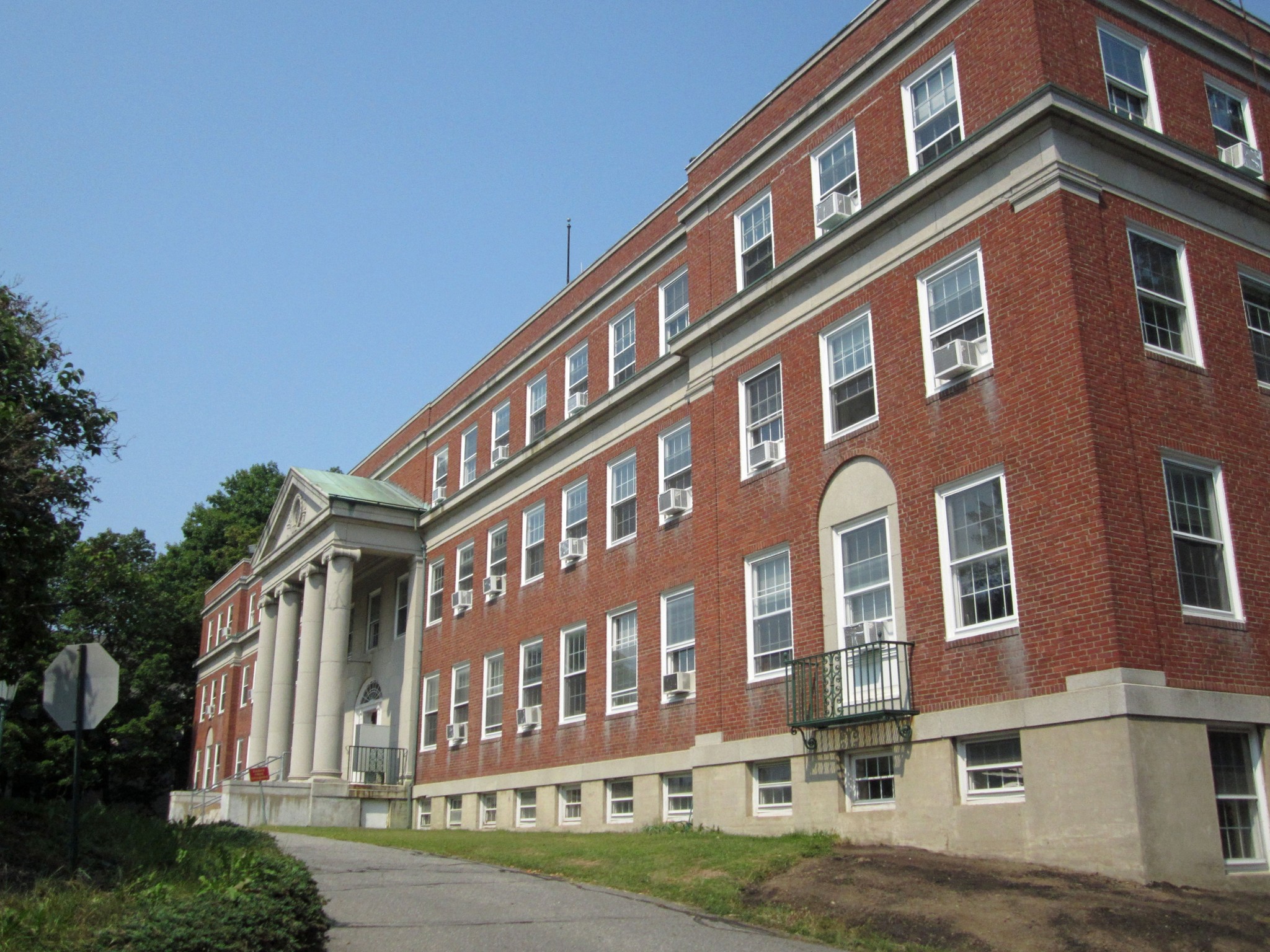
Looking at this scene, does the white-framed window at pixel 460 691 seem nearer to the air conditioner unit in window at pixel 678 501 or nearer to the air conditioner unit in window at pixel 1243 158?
the air conditioner unit in window at pixel 678 501

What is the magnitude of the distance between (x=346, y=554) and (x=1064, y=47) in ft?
83.5

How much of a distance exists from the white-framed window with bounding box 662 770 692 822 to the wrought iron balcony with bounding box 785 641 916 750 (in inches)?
181

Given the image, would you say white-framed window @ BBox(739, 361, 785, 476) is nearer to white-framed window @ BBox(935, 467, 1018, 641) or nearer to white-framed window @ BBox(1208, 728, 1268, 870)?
white-framed window @ BBox(935, 467, 1018, 641)

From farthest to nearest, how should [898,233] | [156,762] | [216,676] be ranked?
1. [156,762]
2. [216,676]
3. [898,233]

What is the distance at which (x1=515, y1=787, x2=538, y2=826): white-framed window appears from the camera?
28.3 metres

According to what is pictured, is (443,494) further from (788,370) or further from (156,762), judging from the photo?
(156,762)

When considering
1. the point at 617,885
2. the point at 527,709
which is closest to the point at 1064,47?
the point at 617,885

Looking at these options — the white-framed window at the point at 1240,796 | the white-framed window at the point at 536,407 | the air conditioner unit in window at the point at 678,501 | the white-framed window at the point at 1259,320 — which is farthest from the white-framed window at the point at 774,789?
the white-framed window at the point at 536,407

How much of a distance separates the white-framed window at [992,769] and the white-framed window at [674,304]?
39.9 feet

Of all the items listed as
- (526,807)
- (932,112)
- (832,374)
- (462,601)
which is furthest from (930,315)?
(462,601)

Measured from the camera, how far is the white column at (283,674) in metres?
39.8

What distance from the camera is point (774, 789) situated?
19.5 metres

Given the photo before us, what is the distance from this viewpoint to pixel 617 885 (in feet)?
51.1

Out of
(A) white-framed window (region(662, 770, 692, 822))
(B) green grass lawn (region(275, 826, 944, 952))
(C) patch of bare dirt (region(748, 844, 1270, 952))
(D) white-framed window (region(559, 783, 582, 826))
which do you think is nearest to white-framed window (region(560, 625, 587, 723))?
(D) white-framed window (region(559, 783, 582, 826))
